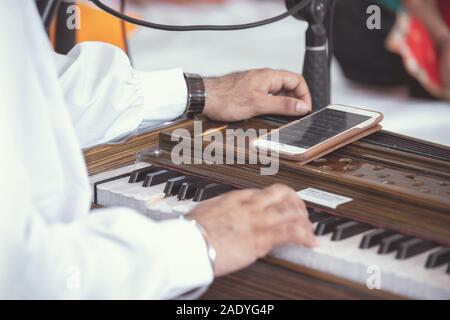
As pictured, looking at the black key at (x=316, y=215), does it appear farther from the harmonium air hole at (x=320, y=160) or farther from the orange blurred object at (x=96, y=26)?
the orange blurred object at (x=96, y=26)

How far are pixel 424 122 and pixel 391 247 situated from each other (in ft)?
8.09

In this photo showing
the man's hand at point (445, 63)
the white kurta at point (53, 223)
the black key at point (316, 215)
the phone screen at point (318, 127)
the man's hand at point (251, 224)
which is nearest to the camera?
the white kurta at point (53, 223)

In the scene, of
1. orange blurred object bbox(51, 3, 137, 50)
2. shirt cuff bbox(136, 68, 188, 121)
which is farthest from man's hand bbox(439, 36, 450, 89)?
shirt cuff bbox(136, 68, 188, 121)

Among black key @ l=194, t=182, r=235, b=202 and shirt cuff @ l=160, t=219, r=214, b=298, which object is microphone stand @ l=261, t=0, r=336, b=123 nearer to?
black key @ l=194, t=182, r=235, b=202

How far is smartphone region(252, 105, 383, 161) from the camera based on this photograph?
131cm

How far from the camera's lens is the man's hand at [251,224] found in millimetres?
1035

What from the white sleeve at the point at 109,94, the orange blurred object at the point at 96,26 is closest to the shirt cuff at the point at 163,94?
the white sleeve at the point at 109,94

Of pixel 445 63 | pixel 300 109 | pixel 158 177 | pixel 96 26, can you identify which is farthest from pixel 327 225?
pixel 445 63

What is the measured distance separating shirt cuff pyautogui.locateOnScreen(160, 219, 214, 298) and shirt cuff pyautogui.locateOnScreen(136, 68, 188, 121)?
0.54 m

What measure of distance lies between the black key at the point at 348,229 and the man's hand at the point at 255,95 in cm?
44

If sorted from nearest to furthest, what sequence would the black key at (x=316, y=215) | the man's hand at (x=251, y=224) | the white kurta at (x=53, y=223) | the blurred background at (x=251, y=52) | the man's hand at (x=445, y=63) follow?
the white kurta at (x=53, y=223), the man's hand at (x=251, y=224), the black key at (x=316, y=215), the blurred background at (x=251, y=52), the man's hand at (x=445, y=63)

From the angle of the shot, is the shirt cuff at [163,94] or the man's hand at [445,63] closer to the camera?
the shirt cuff at [163,94]

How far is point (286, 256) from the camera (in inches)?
43.1

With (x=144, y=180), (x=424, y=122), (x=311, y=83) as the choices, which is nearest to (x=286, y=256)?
(x=144, y=180)
